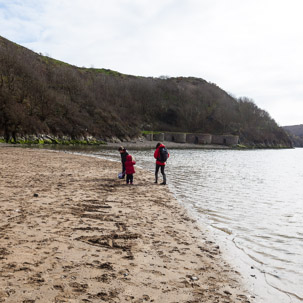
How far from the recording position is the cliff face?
69.2 meters

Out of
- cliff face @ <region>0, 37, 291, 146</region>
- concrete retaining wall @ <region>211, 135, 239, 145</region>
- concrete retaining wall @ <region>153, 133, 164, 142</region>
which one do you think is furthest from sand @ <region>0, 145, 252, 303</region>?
concrete retaining wall @ <region>211, 135, 239, 145</region>

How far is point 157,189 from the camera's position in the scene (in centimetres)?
1384

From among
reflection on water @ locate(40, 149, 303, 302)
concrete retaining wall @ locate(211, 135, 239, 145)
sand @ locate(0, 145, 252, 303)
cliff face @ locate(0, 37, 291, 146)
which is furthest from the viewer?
concrete retaining wall @ locate(211, 135, 239, 145)

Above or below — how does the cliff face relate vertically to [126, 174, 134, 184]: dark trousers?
above

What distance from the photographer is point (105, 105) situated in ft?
355

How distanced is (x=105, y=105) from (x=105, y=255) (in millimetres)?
106484

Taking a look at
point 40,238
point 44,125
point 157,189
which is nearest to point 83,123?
point 44,125

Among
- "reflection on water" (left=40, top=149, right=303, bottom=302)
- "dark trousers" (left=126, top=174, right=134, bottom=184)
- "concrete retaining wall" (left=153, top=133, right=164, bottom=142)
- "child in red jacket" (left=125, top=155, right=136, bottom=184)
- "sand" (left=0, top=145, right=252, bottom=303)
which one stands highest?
"concrete retaining wall" (left=153, top=133, right=164, bottom=142)

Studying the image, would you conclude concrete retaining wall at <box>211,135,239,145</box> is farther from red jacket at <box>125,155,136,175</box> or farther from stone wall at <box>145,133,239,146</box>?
red jacket at <box>125,155,136,175</box>

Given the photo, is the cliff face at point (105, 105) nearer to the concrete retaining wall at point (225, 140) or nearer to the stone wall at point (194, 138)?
the stone wall at point (194, 138)

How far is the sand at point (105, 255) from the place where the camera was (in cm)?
396

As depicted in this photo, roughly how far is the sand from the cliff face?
52.9 m

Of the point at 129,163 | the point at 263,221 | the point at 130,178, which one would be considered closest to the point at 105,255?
the point at 263,221

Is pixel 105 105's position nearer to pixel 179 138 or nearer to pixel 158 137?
pixel 158 137
